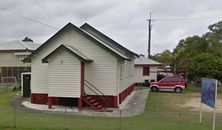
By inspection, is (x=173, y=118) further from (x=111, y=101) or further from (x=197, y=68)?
(x=197, y=68)

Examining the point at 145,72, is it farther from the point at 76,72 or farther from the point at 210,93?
the point at 210,93

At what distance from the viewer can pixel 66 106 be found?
88.0 ft

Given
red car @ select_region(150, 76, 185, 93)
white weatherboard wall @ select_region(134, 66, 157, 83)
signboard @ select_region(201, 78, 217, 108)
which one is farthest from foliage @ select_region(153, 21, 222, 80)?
signboard @ select_region(201, 78, 217, 108)

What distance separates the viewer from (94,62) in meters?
26.8

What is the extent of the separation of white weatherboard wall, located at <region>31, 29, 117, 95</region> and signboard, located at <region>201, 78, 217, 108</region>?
871 cm

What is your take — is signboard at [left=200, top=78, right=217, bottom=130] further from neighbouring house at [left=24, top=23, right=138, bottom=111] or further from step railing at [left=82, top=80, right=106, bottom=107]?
step railing at [left=82, top=80, right=106, bottom=107]

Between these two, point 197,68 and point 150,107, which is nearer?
point 150,107

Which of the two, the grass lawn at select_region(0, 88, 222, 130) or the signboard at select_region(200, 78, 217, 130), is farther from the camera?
the grass lawn at select_region(0, 88, 222, 130)

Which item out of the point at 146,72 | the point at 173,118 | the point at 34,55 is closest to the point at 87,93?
the point at 34,55

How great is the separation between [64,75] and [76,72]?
86 centimetres

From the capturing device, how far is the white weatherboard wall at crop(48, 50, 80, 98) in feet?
81.7

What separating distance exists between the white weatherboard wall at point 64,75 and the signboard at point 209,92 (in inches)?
362

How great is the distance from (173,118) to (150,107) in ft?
18.0

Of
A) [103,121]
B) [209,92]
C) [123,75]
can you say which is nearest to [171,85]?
[123,75]
